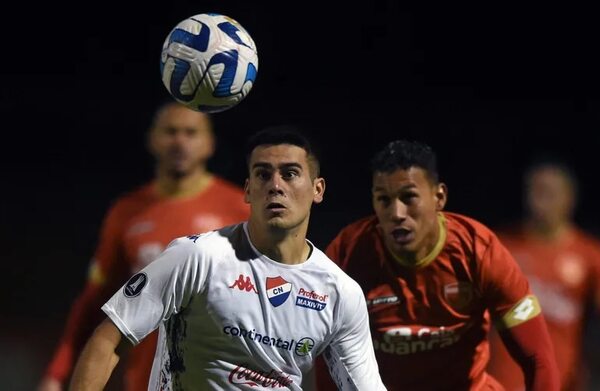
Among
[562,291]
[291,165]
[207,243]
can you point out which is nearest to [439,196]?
[291,165]

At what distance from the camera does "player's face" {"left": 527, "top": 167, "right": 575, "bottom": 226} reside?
816cm

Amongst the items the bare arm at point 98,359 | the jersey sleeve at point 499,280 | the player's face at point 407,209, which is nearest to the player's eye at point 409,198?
the player's face at point 407,209

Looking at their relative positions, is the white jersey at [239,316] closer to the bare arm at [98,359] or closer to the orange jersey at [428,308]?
the bare arm at [98,359]

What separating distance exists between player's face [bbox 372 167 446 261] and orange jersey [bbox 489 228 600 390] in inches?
114

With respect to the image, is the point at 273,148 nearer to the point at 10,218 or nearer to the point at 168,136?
the point at 168,136

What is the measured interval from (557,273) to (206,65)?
385 cm

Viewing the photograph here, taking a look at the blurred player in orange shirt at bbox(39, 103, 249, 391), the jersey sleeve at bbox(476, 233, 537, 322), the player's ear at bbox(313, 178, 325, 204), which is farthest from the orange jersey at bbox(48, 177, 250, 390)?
the player's ear at bbox(313, 178, 325, 204)

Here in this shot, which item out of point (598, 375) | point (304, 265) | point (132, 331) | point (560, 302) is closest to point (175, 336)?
point (132, 331)

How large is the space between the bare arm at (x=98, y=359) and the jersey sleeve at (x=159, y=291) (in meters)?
0.04

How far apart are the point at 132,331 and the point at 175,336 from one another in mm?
265

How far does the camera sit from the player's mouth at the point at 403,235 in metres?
4.85

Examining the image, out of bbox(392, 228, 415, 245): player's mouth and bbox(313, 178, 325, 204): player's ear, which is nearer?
bbox(313, 178, 325, 204): player's ear

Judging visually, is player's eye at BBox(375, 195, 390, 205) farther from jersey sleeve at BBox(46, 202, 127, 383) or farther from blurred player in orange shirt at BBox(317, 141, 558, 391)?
jersey sleeve at BBox(46, 202, 127, 383)

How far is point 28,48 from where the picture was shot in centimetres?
1127
